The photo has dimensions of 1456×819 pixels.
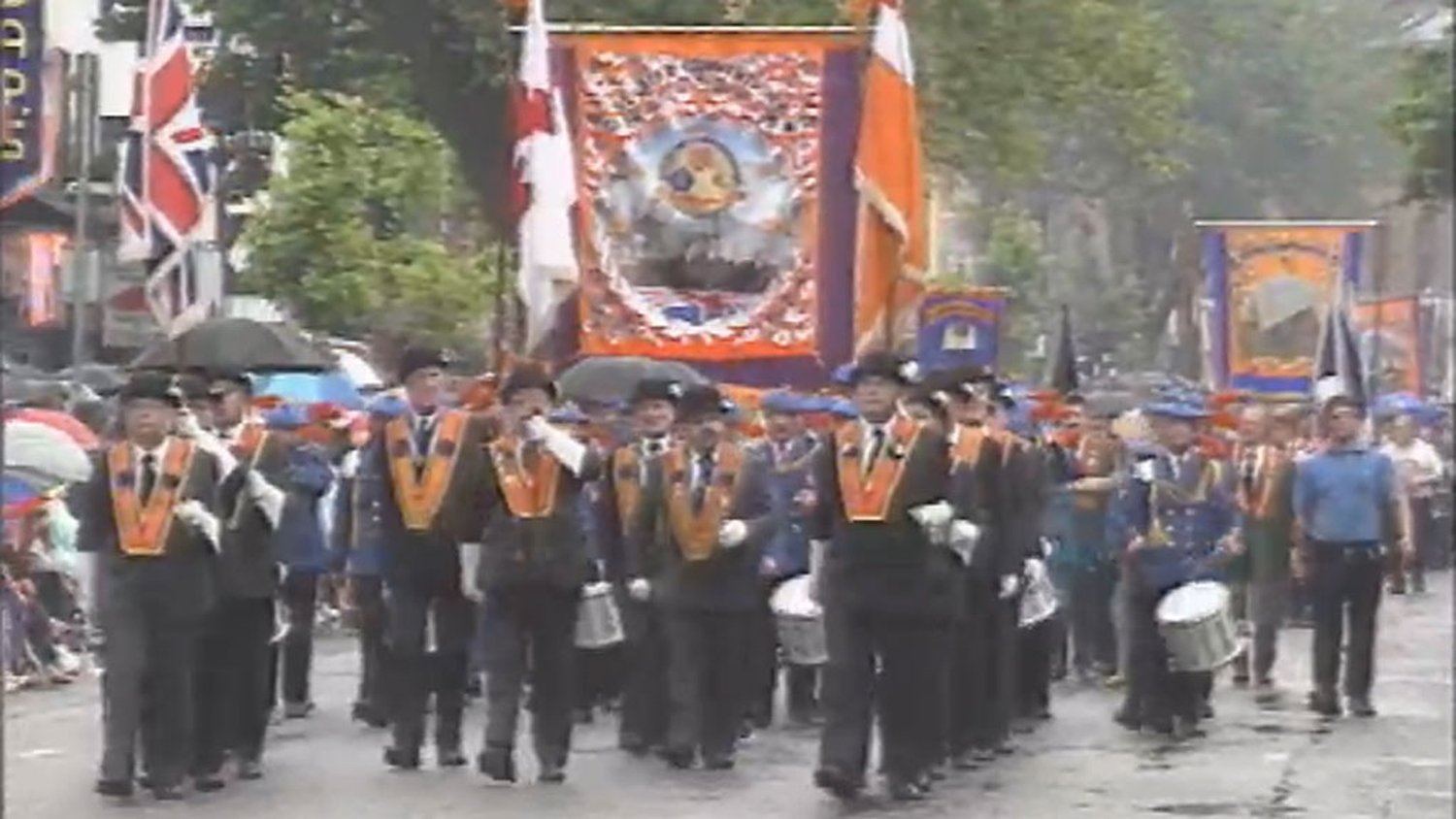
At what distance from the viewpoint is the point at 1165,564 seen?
17.4 meters

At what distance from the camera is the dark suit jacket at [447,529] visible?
14.5 meters

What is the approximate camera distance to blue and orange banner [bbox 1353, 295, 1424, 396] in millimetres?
Answer: 47594

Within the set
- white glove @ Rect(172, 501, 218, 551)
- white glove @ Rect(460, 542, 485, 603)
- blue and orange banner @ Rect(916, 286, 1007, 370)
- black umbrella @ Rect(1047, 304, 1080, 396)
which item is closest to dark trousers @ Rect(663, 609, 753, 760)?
white glove @ Rect(460, 542, 485, 603)

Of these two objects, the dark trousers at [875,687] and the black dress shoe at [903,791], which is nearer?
the dark trousers at [875,687]

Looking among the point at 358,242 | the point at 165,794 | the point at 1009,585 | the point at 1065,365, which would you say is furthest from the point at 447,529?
the point at 358,242

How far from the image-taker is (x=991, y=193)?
200 feet

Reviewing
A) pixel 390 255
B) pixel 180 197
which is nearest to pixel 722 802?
pixel 180 197

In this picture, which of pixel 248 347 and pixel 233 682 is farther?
→ pixel 248 347

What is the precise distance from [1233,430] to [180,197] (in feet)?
21.5

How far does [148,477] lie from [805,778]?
11.0 feet

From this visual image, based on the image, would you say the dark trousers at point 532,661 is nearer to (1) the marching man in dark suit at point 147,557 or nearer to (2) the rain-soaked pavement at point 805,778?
(2) the rain-soaked pavement at point 805,778

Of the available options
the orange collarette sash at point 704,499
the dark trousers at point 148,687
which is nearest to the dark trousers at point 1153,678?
the orange collarette sash at point 704,499

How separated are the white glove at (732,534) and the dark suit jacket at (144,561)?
241cm

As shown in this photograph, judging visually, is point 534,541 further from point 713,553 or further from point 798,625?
point 798,625
